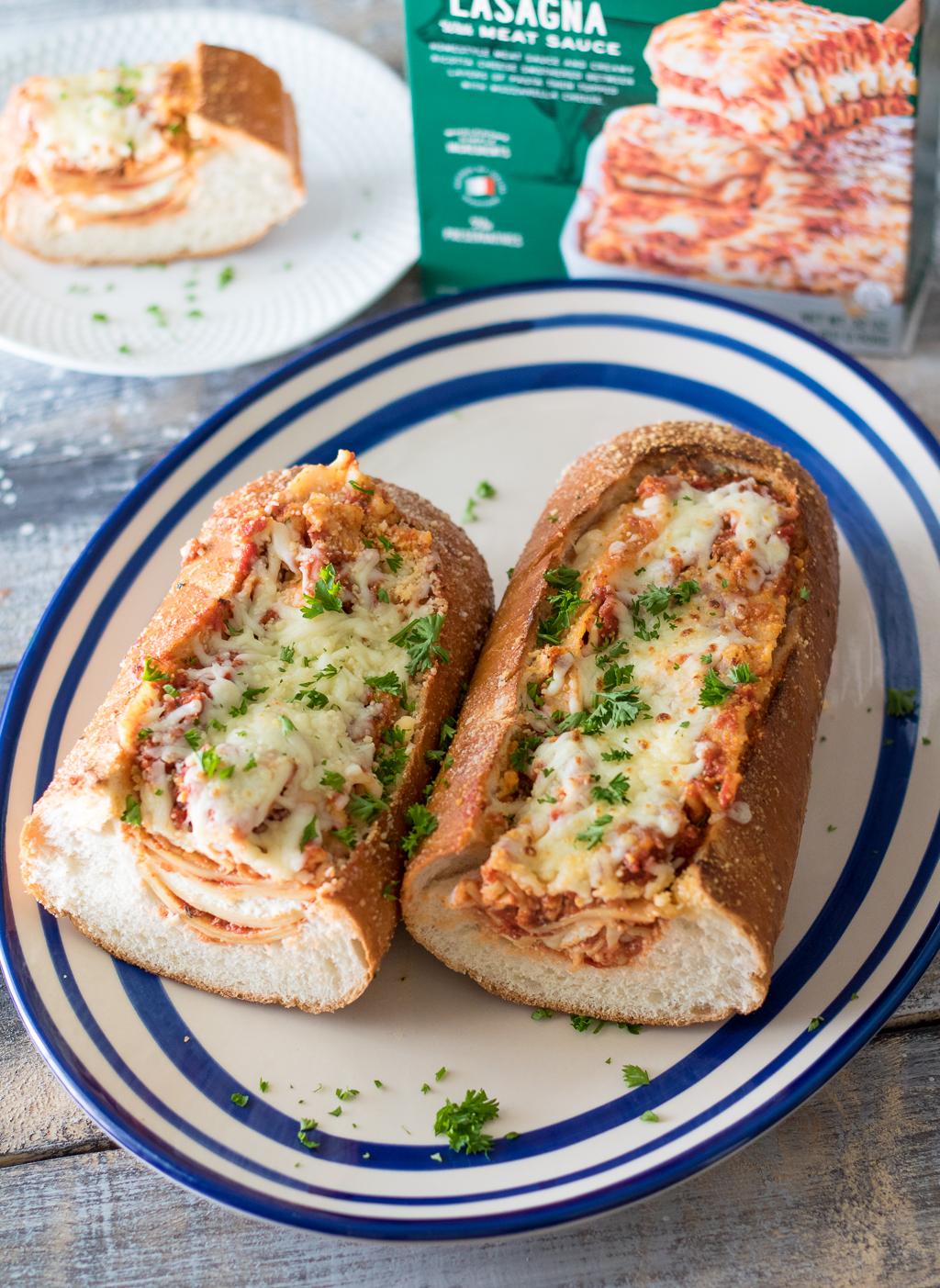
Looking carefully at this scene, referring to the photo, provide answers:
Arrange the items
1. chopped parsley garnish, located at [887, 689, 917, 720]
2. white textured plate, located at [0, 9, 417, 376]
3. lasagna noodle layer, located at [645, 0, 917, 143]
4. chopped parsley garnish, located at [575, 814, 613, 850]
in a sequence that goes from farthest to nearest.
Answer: white textured plate, located at [0, 9, 417, 376], lasagna noodle layer, located at [645, 0, 917, 143], chopped parsley garnish, located at [887, 689, 917, 720], chopped parsley garnish, located at [575, 814, 613, 850]

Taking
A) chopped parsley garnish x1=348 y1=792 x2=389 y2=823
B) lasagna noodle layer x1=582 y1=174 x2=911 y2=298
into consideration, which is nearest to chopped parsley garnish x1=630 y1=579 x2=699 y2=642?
chopped parsley garnish x1=348 y1=792 x2=389 y2=823

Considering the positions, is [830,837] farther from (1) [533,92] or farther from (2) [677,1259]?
(1) [533,92]

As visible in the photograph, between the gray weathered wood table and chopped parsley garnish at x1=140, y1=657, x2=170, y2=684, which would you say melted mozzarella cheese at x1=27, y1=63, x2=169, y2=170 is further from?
the gray weathered wood table

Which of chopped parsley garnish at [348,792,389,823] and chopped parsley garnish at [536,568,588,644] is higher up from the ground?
chopped parsley garnish at [536,568,588,644]

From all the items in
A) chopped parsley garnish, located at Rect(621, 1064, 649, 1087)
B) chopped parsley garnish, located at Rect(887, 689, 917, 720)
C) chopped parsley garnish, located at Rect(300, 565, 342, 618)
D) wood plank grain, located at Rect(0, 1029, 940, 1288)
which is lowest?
wood plank grain, located at Rect(0, 1029, 940, 1288)

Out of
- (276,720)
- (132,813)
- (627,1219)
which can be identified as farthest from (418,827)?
(627,1219)

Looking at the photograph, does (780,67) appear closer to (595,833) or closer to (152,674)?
(595,833)

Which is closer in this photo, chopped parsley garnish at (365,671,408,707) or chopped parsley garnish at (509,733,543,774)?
chopped parsley garnish at (509,733,543,774)
